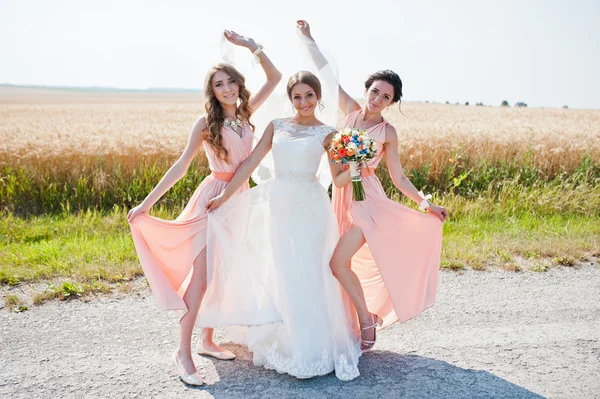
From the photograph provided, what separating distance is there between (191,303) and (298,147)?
1498 millimetres

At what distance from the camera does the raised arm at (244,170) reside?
15.0 ft

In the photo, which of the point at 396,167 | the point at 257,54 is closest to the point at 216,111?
the point at 257,54

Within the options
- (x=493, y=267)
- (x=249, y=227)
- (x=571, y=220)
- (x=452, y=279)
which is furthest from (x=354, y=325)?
(x=571, y=220)

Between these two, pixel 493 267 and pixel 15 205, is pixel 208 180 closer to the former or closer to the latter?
pixel 493 267

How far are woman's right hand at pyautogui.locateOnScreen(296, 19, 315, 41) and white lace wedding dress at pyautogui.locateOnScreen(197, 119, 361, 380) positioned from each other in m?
1.10

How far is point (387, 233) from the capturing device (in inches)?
186

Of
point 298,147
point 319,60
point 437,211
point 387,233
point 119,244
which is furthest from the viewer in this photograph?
point 119,244

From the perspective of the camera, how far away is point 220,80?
4668 millimetres

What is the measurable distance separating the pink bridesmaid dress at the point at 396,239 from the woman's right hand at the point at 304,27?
1142 millimetres

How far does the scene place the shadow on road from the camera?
4051mm

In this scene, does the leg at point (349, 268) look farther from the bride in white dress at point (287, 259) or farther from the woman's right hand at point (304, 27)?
the woman's right hand at point (304, 27)

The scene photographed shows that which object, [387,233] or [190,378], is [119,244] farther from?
[387,233]

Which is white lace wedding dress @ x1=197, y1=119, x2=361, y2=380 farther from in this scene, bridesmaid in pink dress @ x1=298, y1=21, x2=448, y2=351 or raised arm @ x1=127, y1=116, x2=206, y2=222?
raised arm @ x1=127, y1=116, x2=206, y2=222

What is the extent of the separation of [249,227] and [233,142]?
2.37ft
